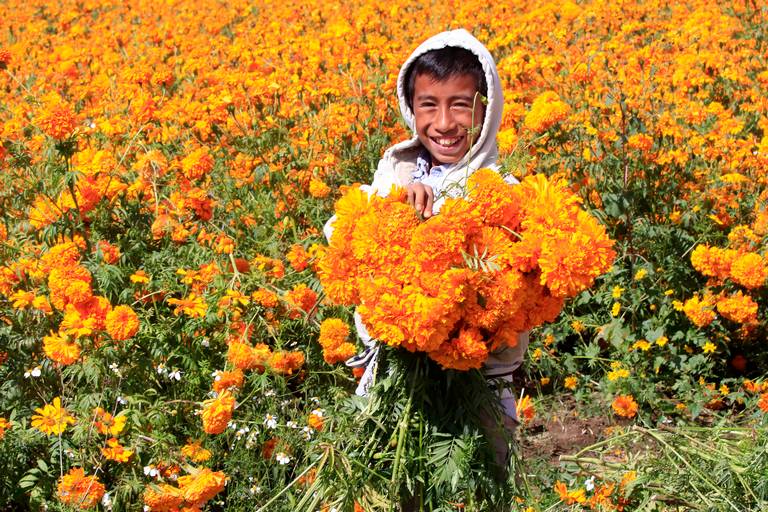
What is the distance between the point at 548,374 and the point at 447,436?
1.87 meters

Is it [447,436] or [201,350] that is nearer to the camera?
[447,436]

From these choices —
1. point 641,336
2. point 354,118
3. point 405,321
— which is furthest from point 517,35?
point 405,321

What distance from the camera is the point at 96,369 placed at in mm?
2547

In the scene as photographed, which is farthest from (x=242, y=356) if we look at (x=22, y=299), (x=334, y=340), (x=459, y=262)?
(x=459, y=262)

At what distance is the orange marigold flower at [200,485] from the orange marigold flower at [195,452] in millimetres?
121

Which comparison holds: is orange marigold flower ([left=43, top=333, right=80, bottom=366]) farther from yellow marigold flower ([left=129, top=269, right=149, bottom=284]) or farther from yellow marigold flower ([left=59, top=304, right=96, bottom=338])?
yellow marigold flower ([left=129, top=269, right=149, bottom=284])

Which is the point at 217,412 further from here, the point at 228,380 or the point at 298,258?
the point at 298,258

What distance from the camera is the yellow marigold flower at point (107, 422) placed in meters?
2.53

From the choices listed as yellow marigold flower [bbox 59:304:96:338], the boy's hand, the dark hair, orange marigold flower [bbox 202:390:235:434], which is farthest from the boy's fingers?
yellow marigold flower [bbox 59:304:96:338]

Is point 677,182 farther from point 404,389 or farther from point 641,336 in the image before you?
point 404,389

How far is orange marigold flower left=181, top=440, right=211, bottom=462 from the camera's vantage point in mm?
2641

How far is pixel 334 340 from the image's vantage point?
2637mm

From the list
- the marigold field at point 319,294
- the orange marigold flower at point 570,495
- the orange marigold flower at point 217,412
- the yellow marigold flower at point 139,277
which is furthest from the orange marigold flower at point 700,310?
the yellow marigold flower at point 139,277

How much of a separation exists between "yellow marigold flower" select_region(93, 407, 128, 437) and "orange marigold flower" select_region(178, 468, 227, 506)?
0.22 metres
